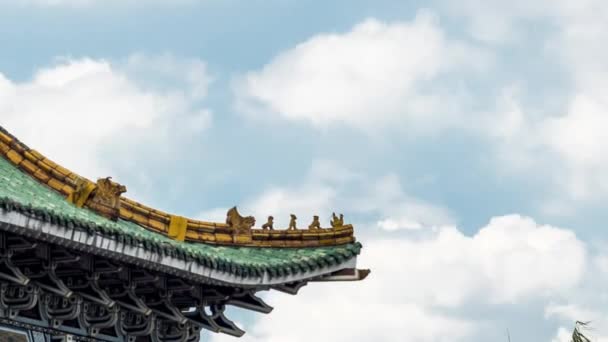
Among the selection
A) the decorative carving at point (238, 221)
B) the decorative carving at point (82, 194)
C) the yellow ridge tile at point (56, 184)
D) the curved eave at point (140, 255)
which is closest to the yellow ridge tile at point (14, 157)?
the yellow ridge tile at point (56, 184)

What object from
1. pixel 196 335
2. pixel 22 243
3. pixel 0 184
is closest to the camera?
pixel 22 243

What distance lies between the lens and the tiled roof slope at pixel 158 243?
1373cm

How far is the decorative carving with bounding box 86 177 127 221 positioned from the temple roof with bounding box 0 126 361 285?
0.14 metres

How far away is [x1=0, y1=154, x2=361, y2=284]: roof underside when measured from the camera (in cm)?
1373

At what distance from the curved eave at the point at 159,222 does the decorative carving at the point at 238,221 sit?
99 mm

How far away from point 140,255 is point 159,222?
2760 millimetres

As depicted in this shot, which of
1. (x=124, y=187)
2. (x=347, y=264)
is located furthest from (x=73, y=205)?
(x=347, y=264)

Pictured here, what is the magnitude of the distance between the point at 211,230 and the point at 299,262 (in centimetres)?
155

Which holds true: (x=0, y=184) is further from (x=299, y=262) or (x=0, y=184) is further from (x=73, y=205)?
(x=299, y=262)

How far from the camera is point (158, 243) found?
50.4 ft

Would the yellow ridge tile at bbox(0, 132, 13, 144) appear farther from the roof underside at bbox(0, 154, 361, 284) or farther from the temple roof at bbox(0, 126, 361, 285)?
the roof underside at bbox(0, 154, 361, 284)

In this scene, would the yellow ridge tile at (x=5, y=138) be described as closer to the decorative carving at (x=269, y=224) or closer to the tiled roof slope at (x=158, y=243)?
the tiled roof slope at (x=158, y=243)

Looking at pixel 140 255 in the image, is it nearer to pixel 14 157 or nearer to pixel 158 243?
pixel 158 243

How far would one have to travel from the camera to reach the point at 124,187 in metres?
16.8
